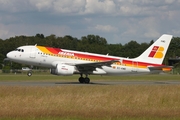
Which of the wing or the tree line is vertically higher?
the tree line

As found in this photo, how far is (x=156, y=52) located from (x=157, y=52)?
0.12 meters

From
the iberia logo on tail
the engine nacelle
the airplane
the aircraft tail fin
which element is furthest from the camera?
the iberia logo on tail

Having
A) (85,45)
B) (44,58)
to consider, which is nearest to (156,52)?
(44,58)

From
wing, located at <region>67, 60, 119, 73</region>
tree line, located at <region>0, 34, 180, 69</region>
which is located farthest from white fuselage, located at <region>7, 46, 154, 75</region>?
tree line, located at <region>0, 34, 180, 69</region>

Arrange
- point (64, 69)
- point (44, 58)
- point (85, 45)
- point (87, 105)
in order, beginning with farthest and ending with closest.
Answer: point (85, 45) → point (44, 58) → point (64, 69) → point (87, 105)

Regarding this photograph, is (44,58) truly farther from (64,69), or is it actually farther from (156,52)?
(156,52)

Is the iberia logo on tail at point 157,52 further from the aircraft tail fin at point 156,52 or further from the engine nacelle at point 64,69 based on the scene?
the engine nacelle at point 64,69

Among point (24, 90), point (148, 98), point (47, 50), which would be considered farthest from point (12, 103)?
point (47, 50)

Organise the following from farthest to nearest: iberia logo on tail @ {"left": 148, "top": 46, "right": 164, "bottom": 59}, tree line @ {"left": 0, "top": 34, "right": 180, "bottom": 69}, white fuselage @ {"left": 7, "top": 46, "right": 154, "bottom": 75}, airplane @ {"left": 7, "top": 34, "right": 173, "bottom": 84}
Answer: tree line @ {"left": 0, "top": 34, "right": 180, "bottom": 69}
iberia logo on tail @ {"left": 148, "top": 46, "right": 164, "bottom": 59}
white fuselage @ {"left": 7, "top": 46, "right": 154, "bottom": 75}
airplane @ {"left": 7, "top": 34, "right": 173, "bottom": 84}

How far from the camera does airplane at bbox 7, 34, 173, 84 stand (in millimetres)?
42156

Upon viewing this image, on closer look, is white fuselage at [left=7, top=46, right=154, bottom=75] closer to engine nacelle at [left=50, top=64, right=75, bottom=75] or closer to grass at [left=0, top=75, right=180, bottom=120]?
engine nacelle at [left=50, top=64, right=75, bottom=75]

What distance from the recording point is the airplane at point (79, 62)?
42.2m

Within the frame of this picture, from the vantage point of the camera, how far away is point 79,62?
144 ft

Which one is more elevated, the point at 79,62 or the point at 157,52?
the point at 157,52
